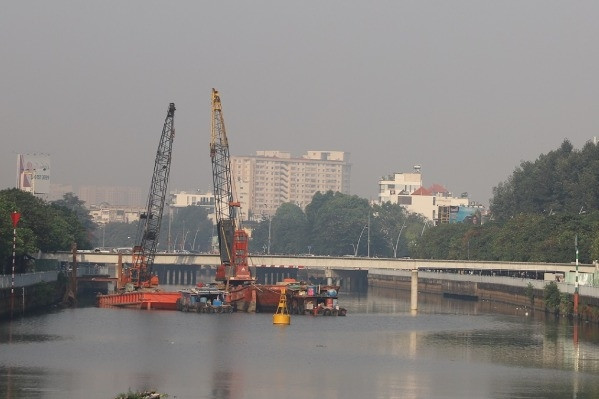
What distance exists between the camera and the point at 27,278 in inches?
5753

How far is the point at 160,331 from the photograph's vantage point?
128375mm

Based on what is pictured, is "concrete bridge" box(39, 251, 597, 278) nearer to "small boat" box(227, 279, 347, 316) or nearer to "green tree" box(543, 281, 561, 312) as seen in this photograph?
"green tree" box(543, 281, 561, 312)

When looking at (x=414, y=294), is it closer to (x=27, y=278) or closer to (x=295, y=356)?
(x=27, y=278)

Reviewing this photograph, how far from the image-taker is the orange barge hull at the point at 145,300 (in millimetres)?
163625

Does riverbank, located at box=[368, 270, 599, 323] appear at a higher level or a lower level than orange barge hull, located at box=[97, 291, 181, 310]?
higher

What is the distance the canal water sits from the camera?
88188 millimetres

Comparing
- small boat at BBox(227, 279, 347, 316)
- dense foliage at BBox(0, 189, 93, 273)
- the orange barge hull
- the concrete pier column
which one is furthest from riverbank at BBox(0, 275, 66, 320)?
the concrete pier column

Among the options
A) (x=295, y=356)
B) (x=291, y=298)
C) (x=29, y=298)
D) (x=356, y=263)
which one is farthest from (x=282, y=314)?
(x=356, y=263)

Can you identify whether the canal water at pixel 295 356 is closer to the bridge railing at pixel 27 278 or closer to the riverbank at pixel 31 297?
the riverbank at pixel 31 297

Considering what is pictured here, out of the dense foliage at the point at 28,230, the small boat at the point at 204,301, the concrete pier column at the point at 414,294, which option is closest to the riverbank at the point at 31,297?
the dense foliage at the point at 28,230

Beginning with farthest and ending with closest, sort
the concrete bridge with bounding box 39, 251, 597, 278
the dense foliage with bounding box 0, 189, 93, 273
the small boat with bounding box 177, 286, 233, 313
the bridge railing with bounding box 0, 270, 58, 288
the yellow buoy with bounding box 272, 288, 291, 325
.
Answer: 1. the concrete bridge with bounding box 39, 251, 597, 278
2. the small boat with bounding box 177, 286, 233, 313
3. the yellow buoy with bounding box 272, 288, 291, 325
4. the dense foliage with bounding box 0, 189, 93, 273
5. the bridge railing with bounding box 0, 270, 58, 288

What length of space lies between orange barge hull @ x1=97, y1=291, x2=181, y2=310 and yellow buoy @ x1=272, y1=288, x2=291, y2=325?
13487mm

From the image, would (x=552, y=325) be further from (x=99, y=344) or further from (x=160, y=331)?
(x=99, y=344)

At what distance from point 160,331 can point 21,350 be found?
80.8ft
